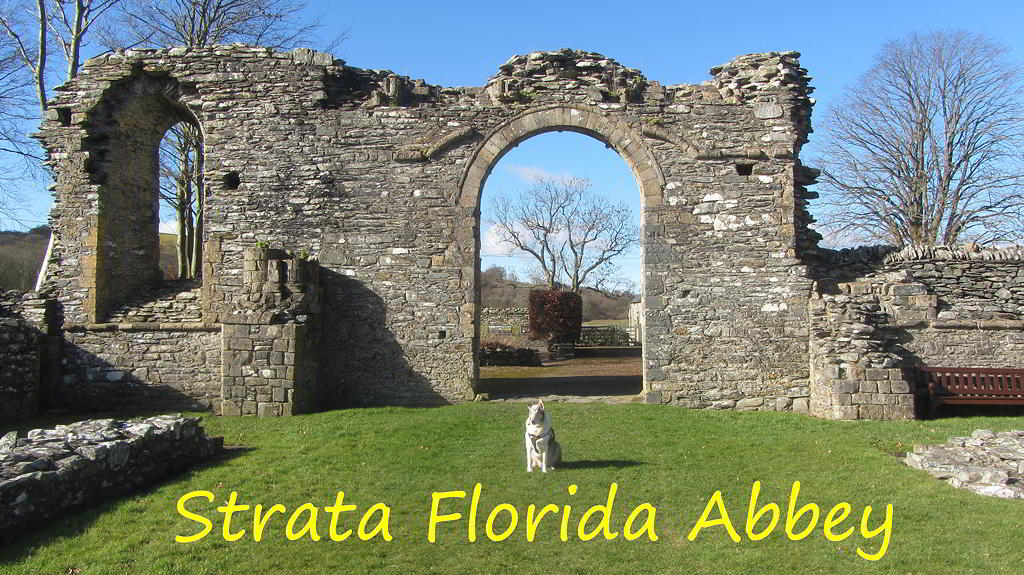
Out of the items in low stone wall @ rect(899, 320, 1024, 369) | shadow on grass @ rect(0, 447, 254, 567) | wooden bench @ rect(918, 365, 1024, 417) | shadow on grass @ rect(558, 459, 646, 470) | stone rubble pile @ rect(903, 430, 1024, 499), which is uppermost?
low stone wall @ rect(899, 320, 1024, 369)

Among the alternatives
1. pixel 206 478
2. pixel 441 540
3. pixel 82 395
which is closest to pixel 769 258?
pixel 441 540

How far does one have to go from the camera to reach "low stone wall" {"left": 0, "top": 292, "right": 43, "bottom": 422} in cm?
1080

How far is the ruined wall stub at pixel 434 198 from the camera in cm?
1165

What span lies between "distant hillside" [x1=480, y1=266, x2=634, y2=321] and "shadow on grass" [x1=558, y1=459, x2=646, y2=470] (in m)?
43.9

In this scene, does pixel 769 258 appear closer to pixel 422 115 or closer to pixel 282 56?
pixel 422 115

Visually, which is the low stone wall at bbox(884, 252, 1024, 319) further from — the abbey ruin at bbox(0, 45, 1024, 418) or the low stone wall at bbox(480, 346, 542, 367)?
the low stone wall at bbox(480, 346, 542, 367)

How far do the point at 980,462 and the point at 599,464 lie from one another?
3.93 metres

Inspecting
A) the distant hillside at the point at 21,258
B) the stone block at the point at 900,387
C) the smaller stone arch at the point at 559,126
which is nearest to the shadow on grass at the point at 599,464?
the stone block at the point at 900,387

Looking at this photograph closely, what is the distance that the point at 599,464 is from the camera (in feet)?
25.0

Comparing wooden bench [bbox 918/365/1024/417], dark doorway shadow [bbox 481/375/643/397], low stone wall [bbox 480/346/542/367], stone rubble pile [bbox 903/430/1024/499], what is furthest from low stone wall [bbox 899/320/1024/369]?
low stone wall [bbox 480/346/542/367]

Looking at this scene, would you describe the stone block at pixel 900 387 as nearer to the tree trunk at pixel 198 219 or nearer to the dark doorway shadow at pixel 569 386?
the dark doorway shadow at pixel 569 386

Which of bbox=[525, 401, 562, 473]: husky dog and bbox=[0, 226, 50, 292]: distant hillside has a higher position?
bbox=[0, 226, 50, 292]: distant hillside

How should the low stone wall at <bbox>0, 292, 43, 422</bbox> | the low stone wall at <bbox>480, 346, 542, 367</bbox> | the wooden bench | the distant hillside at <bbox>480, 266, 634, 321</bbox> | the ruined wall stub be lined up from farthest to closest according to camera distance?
the distant hillside at <bbox>480, 266, 634, 321</bbox>
the low stone wall at <bbox>480, 346, 542, 367</bbox>
the ruined wall stub
the low stone wall at <bbox>0, 292, 43, 422</bbox>
the wooden bench

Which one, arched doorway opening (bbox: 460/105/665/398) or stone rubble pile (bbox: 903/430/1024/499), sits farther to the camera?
arched doorway opening (bbox: 460/105/665/398)
